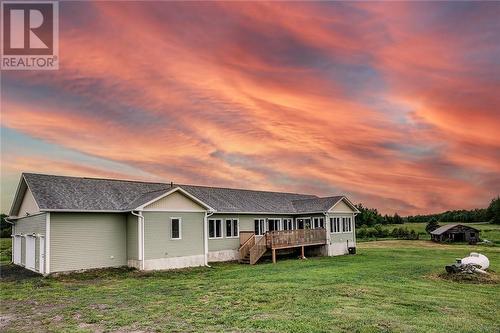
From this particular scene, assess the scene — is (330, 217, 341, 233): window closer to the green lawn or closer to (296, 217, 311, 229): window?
(296, 217, 311, 229): window

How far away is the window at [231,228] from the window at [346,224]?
33.2 feet

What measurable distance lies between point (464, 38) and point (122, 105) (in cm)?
1694

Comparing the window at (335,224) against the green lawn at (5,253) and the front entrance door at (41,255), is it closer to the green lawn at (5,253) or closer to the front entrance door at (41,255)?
the front entrance door at (41,255)

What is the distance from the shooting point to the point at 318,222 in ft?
108

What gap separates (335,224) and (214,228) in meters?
10.9

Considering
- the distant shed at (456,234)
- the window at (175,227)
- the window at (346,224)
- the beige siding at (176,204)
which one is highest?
the beige siding at (176,204)

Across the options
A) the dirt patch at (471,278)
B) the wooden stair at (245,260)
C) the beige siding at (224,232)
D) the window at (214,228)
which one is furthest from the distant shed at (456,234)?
the dirt patch at (471,278)

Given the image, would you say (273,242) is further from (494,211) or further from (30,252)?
(494,211)

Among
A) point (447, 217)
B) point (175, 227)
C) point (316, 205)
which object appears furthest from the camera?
point (447, 217)

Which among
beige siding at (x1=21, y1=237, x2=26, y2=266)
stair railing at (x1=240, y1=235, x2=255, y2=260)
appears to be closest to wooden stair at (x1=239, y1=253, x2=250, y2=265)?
stair railing at (x1=240, y1=235, x2=255, y2=260)

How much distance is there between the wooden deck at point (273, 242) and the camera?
A: 27.0 metres

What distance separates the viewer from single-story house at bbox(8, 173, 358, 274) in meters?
20.8

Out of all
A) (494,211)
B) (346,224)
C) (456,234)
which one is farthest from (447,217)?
(346,224)

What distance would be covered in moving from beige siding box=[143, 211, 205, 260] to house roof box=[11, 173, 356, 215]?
126 cm
